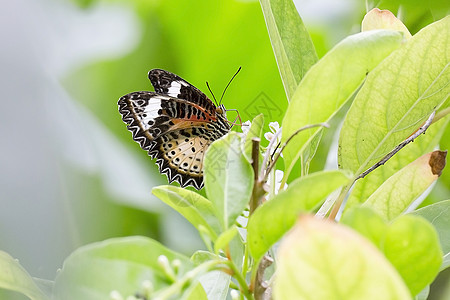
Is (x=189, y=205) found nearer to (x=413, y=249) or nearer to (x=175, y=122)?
(x=413, y=249)

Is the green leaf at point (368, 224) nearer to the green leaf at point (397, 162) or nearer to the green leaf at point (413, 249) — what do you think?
the green leaf at point (413, 249)

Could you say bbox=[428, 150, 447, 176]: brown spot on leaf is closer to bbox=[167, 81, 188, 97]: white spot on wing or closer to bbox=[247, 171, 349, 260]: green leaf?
bbox=[247, 171, 349, 260]: green leaf

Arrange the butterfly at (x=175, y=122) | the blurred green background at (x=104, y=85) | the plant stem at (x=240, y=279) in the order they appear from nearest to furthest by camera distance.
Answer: the plant stem at (x=240, y=279) → the butterfly at (x=175, y=122) → the blurred green background at (x=104, y=85)

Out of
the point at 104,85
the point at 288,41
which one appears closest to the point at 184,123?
the point at 288,41

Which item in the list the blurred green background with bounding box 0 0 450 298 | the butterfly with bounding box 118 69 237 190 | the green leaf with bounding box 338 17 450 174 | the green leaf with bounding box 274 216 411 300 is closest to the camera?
the green leaf with bounding box 274 216 411 300

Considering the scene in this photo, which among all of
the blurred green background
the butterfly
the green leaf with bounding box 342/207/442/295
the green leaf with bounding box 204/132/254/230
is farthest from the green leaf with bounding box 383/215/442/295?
the blurred green background

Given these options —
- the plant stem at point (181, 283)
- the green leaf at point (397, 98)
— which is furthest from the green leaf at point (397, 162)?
the plant stem at point (181, 283)
